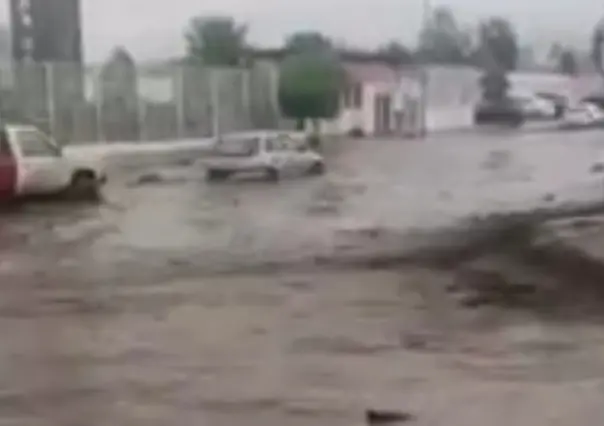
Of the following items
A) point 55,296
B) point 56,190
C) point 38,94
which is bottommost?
point 55,296

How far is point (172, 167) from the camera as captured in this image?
1183 mm

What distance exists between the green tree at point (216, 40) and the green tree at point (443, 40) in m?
0.21

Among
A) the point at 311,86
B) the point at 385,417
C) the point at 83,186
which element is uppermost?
the point at 311,86

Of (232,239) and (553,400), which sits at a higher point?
(232,239)

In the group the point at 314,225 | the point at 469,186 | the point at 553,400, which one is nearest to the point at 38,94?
the point at 314,225

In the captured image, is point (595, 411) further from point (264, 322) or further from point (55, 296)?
point (55, 296)

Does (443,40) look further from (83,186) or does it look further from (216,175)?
(83,186)

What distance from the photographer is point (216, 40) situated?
118cm

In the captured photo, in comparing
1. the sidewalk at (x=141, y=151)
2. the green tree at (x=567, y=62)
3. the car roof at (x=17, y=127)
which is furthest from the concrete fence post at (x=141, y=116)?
the green tree at (x=567, y=62)

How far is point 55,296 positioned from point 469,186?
0.48 metres

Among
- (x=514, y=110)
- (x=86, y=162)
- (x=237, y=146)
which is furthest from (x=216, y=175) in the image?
(x=514, y=110)

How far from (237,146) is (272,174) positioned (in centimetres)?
5

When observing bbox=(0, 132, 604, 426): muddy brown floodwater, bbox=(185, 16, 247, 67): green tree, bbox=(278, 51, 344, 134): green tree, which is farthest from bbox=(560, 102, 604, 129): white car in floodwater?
bbox=(185, 16, 247, 67): green tree

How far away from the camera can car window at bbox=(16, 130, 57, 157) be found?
1.14 meters
